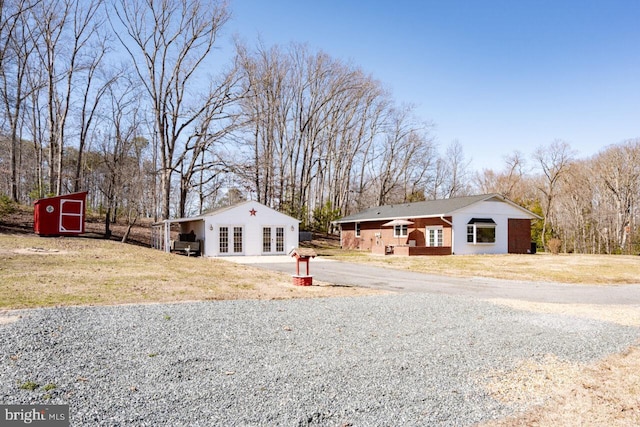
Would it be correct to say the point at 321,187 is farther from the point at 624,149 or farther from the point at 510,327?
the point at 510,327

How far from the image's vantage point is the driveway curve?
34.3 feet

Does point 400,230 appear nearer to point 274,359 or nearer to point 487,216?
point 487,216

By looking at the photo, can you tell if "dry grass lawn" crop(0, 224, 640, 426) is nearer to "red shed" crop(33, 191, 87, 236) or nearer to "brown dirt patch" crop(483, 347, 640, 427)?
"brown dirt patch" crop(483, 347, 640, 427)

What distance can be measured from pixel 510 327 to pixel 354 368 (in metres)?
3.48

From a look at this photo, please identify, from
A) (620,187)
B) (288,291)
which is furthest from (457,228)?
(620,187)

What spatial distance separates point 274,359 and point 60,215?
1979 cm

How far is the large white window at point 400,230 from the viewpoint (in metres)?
27.8

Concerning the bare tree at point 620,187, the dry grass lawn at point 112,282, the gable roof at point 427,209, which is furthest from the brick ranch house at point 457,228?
the dry grass lawn at point 112,282

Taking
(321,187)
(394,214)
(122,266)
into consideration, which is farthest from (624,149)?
(122,266)

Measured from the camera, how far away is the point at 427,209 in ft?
91.1

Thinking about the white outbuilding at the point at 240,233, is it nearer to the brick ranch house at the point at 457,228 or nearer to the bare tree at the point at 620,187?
the brick ranch house at the point at 457,228

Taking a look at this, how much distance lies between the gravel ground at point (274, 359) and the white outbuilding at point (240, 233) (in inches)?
620

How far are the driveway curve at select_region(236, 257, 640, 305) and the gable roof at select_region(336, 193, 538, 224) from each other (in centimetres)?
1181

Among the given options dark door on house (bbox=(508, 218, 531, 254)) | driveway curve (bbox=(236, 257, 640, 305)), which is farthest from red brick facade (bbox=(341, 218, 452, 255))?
driveway curve (bbox=(236, 257, 640, 305))
